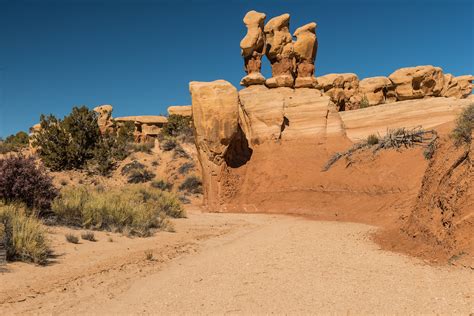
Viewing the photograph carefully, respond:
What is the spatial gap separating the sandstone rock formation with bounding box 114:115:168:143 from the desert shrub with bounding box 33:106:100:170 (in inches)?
397

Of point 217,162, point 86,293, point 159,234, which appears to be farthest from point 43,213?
point 217,162

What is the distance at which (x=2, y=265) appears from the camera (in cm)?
554

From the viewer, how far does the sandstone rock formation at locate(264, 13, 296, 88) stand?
23031 mm

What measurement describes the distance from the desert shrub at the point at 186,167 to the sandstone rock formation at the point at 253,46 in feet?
23.4

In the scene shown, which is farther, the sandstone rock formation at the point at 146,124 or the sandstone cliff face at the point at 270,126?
the sandstone rock formation at the point at 146,124

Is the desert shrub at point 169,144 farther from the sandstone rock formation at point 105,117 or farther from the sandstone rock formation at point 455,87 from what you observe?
the sandstone rock formation at point 455,87

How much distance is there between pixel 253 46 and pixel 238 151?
6797 millimetres

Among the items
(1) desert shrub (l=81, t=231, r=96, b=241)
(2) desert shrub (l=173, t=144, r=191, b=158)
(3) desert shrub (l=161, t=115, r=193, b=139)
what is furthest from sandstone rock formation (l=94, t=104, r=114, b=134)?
(1) desert shrub (l=81, t=231, r=96, b=241)

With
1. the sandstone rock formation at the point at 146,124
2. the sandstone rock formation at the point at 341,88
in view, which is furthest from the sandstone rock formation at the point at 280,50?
the sandstone rock formation at the point at 146,124

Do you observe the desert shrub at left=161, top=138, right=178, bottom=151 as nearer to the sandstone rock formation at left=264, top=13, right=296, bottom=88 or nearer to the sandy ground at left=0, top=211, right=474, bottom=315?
the sandstone rock formation at left=264, top=13, right=296, bottom=88

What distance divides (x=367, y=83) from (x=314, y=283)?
29985 millimetres

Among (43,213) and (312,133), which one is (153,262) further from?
(312,133)

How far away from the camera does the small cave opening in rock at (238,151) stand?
19.3 metres

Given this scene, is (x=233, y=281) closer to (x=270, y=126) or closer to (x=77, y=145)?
(x=270, y=126)
